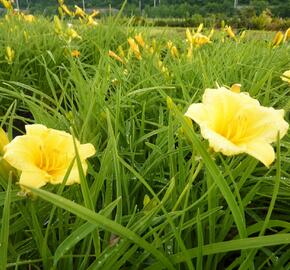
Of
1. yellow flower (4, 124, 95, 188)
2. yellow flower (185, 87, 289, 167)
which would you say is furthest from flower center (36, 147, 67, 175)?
yellow flower (185, 87, 289, 167)

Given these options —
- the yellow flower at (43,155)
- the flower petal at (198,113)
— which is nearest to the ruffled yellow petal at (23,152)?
the yellow flower at (43,155)

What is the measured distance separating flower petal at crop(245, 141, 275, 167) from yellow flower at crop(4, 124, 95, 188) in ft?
0.64

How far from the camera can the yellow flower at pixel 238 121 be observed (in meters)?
0.49

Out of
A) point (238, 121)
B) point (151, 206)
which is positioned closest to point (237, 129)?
point (238, 121)

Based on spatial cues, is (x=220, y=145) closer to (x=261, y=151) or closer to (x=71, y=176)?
(x=261, y=151)

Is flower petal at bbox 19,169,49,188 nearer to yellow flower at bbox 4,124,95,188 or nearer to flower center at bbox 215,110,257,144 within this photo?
yellow flower at bbox 4,124,95,188

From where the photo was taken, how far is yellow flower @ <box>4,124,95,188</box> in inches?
18.7

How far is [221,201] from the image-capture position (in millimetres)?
736

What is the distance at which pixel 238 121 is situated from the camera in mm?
518

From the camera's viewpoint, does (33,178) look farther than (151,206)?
No

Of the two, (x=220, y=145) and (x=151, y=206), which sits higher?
(x=220, y=145)

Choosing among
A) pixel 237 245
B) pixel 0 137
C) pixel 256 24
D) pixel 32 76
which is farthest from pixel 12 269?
pixel 256 24

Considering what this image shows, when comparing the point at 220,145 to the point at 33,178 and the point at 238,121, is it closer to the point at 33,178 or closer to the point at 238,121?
the point at 238,121

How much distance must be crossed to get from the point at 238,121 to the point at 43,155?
9.6 inches
